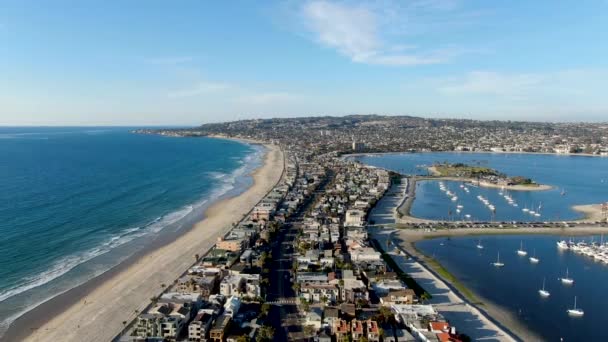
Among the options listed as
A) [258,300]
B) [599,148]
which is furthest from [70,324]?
[599,148]

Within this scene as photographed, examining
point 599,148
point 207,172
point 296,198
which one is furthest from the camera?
point 599,148

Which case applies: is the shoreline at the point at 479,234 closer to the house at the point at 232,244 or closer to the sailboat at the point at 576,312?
the sailboat at the point at 576,312

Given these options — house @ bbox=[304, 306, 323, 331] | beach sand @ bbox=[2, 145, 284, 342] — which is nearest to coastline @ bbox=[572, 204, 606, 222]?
house @ bbox=[304, 306, 323, 331]

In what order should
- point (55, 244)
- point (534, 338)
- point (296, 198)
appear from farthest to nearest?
point (296, 198) < point (55, 244) < point (534, 338)

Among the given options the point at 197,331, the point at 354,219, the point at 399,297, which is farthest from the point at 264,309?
the point at 354,219

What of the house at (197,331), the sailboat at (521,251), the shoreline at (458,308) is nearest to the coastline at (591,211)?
the sailboat at (521,251)

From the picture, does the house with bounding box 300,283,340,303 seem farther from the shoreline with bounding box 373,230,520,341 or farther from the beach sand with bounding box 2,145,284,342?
the beach sand with bounding box 2,145,284,342

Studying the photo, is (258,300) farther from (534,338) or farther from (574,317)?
(574,317)
